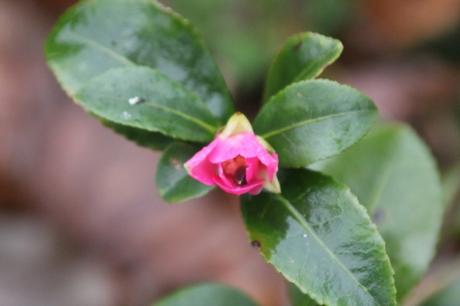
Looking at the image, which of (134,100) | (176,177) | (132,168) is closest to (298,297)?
(176,177)

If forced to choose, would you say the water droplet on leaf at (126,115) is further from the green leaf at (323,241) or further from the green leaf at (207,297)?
the green leaf at (207,297)

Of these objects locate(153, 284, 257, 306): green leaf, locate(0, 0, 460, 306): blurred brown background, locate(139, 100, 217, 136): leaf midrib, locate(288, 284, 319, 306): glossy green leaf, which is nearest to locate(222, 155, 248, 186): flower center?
locate(139, 100, 217, 136): leaf midrib

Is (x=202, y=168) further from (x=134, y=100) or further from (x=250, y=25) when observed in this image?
(x=250, y=25)

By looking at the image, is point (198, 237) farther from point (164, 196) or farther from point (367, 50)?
point (164, 196)

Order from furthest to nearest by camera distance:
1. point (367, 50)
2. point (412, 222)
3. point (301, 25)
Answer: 1. point (367, 50)
2. point (301, 25)
3. point (412, 222)

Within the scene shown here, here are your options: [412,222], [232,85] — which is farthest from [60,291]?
[412,222]

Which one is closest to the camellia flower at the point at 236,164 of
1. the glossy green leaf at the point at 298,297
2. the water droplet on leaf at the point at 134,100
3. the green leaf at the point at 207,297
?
the water droplet on leaf at the point at 134,100
